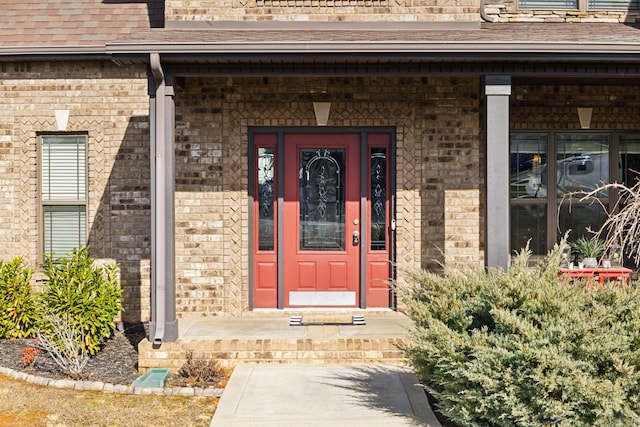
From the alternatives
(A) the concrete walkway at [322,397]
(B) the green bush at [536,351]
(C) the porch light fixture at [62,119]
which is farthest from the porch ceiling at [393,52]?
(A) the concrete walkway at [322,397]

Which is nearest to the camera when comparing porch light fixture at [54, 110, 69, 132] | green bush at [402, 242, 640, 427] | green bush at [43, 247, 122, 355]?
green bush at [402, 242, 640, 427]

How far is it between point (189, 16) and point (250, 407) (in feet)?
16.1

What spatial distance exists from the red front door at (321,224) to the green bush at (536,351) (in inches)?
132

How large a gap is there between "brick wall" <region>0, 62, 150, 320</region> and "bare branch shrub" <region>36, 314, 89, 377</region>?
1769 millimetres

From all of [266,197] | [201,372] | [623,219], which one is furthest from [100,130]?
[623,219]

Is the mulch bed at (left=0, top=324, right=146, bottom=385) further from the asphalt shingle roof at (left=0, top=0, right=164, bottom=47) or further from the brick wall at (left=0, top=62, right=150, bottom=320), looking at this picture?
the asphalt shingle roof at (left=0, top=0, right=164, bottom=47)

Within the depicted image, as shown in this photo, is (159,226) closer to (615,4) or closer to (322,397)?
(322,397)

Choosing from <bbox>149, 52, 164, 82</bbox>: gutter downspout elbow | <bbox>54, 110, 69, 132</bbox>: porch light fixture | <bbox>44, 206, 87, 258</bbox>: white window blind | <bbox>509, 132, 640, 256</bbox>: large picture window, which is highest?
<bbox>149, 52, 164, 82</bbox>: gutter downspout elbow

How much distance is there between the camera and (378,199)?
812 cm

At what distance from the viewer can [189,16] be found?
25.4ft

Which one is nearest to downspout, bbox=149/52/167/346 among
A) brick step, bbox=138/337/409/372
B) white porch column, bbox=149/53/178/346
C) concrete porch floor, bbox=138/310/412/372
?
white porch column, bbox=149/53/178/346

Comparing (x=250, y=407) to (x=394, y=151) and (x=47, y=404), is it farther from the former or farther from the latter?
(x=394, y=151)

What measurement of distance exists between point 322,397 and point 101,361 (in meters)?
2.78

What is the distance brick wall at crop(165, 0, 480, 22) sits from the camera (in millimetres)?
7719
